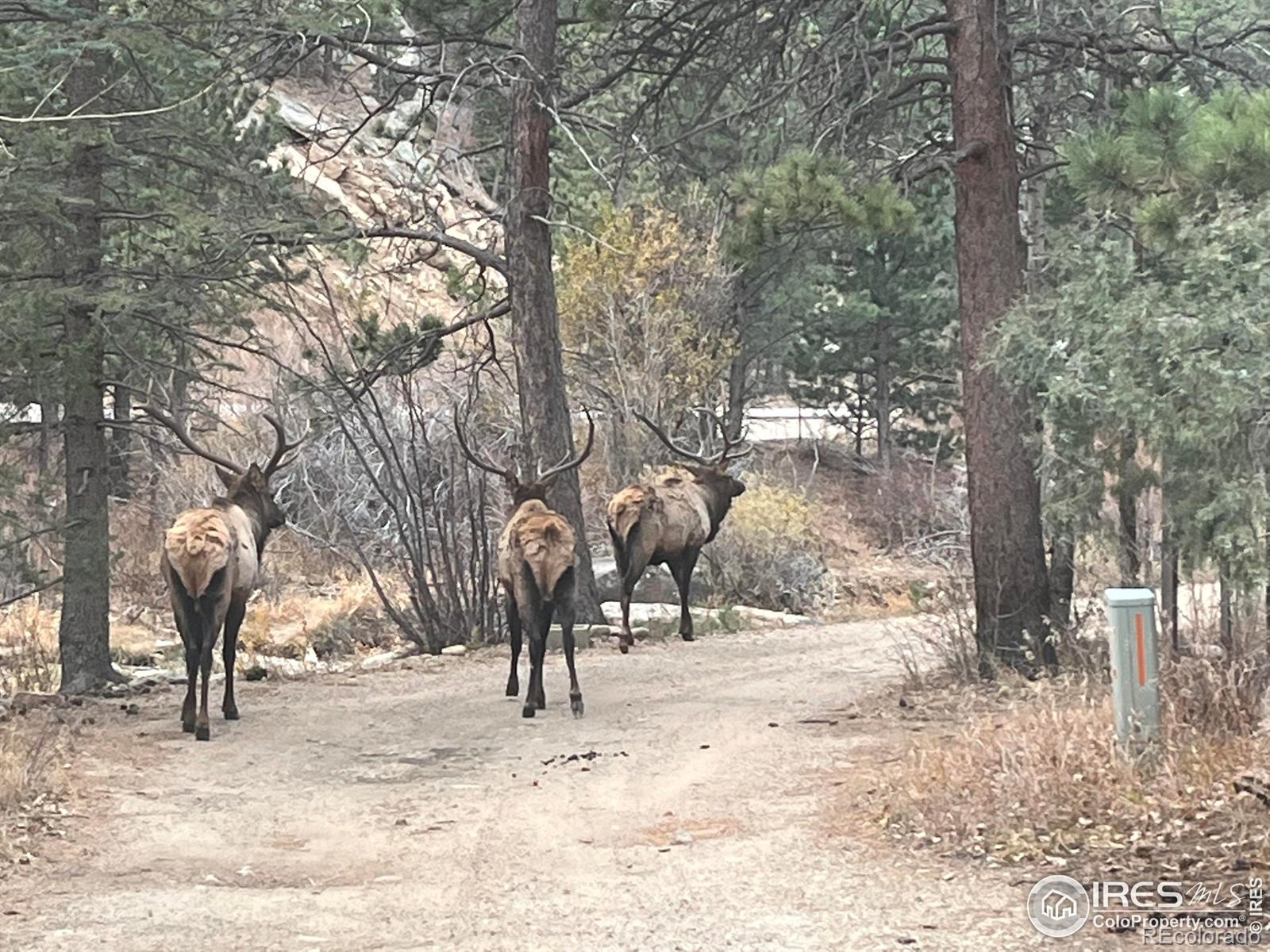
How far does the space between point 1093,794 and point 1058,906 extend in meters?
1.26

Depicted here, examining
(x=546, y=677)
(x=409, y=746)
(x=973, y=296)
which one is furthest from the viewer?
(x=546, y=677)

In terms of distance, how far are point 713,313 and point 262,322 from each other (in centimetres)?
1170

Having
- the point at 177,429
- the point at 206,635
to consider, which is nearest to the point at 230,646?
the point at 206,635

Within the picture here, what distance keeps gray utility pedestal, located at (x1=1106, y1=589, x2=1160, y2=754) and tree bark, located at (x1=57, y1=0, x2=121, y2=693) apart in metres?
9.21

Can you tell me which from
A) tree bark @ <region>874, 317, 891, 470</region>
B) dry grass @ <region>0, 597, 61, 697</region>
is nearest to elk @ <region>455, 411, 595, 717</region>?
dry grass @ <region>0, 597, 61, 697</region>

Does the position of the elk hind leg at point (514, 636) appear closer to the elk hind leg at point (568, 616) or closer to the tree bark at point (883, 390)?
the elk hind leg at point (568, 616)

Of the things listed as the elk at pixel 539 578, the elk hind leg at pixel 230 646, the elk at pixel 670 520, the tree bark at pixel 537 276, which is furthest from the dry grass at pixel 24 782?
the tree bark at pixel 537 276

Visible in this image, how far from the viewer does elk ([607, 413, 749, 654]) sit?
17.8 meters

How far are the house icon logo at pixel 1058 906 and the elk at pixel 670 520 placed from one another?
34.0 ft

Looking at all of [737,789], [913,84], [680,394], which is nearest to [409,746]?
[737,789]

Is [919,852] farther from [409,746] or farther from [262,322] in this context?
[262,322]

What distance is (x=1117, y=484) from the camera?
444 inches

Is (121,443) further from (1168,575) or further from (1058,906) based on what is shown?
(1058,906)

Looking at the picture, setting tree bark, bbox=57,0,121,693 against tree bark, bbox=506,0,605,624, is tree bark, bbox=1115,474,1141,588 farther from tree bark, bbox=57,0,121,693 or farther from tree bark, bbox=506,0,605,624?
tree bark, bbox=57,0,121,693
